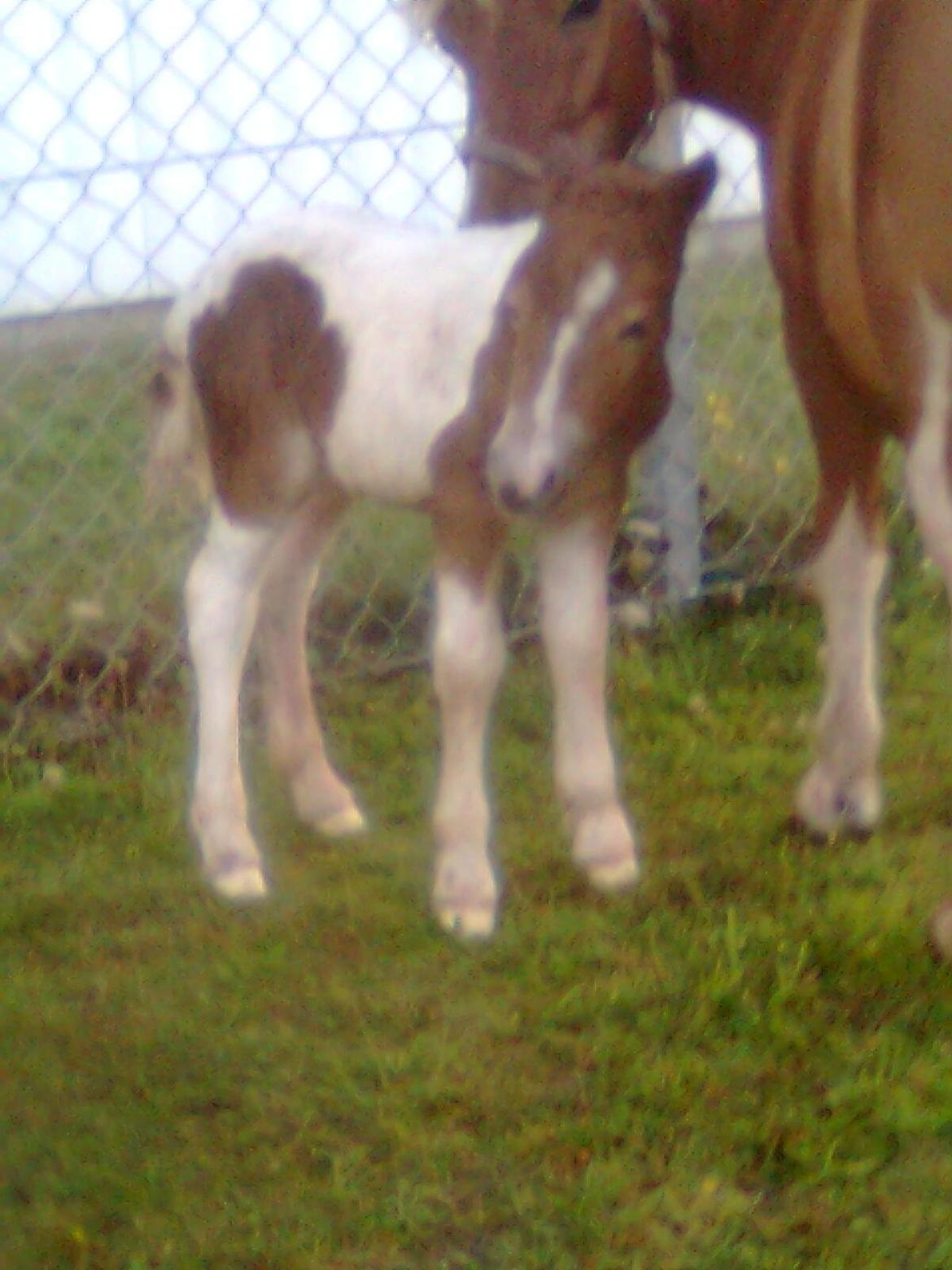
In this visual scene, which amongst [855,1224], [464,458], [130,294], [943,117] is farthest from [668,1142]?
[130,294]

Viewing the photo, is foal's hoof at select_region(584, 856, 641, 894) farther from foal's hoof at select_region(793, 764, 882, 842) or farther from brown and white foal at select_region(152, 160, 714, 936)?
foal's hoof at select_region(793, 764, 882, 842)

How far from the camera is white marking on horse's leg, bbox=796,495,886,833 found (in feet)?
6.75

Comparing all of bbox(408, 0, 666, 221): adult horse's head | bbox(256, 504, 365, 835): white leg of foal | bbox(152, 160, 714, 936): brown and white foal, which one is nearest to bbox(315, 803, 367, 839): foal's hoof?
bbox(256, 504, 365, 835): white leg of foal

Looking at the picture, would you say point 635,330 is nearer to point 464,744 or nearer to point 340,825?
point 464,744

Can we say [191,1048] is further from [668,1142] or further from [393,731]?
[393,731]

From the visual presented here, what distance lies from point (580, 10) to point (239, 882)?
1.26 meters

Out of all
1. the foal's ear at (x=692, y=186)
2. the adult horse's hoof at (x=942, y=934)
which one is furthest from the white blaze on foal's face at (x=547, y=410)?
the adult horse's hoof at (x=942, y=934)

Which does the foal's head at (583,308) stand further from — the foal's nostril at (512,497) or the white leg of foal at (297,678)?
the white leg of foal at (297,678)

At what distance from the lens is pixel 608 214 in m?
1.58

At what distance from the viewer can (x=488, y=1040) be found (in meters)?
1.72

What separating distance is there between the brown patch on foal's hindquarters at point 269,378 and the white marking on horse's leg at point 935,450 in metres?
0.73

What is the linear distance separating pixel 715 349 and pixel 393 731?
1.84 m

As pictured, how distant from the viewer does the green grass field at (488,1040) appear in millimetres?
1423

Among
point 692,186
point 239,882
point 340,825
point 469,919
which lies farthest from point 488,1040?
point 692,186
